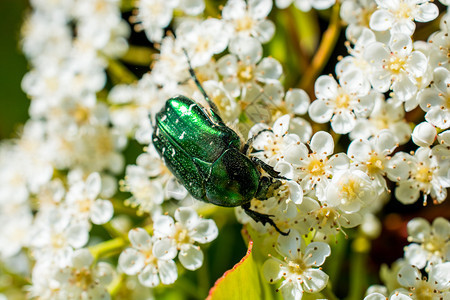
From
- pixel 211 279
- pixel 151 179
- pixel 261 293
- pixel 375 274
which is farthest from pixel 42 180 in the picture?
pixel 375 274

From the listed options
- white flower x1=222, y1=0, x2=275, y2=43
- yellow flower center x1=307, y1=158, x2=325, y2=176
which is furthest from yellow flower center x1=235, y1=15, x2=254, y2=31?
yellow flower center x1=307, y1=158, x2=325, y2=176

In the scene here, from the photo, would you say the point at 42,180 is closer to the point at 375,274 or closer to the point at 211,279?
the point at 211,279

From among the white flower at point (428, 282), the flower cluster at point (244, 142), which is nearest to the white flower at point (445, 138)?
the flower cluster at point (244, 142)

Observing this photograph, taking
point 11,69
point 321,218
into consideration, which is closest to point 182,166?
point 321,218

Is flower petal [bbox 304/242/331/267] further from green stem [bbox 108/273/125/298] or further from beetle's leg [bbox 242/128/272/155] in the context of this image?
green stem [bbox 108/273/125/298]

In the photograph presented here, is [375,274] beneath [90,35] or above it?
beneath

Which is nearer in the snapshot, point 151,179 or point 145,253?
point 145,253

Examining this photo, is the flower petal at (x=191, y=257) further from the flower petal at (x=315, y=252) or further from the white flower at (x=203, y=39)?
the white flower at (x=203, y=39)

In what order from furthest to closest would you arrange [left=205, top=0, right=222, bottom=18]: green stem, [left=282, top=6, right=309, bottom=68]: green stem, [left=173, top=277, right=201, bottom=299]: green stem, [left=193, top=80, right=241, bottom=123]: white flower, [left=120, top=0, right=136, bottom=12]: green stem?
[left=120, top=0, right=136, bottom=12]: green stem → [left=282, top=6, right=309, bottom=68]: green stem → [left=205, top=0, right=222, bottom=18]: green stem → [left=173, top=277, right=201, bottom=299]: green stem → [left=193, top=80, right=241, bottom=123]: white flower
